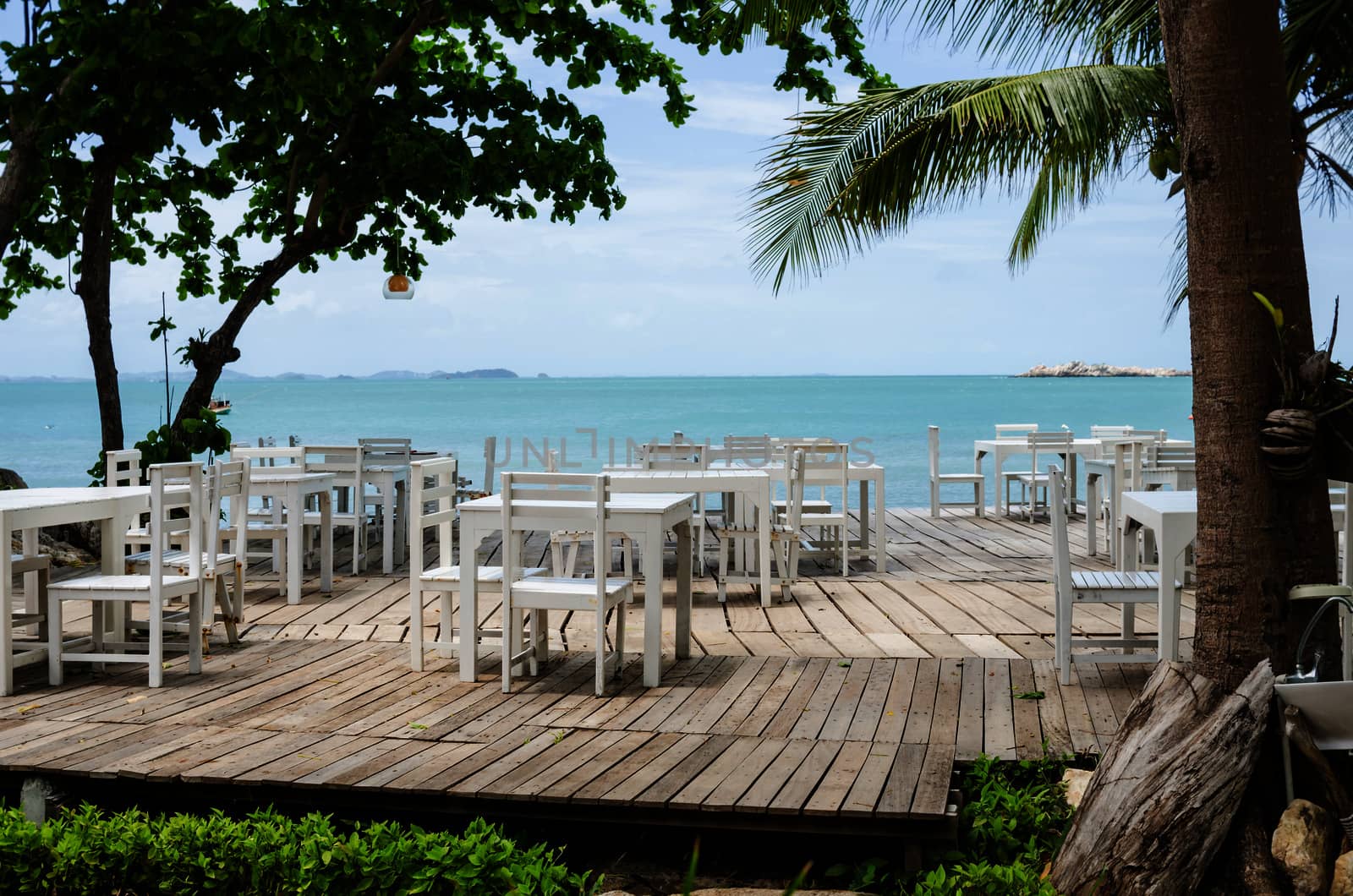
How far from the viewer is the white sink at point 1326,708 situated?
2.84 m

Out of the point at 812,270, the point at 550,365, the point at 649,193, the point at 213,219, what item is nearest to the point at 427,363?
the point at 550,365

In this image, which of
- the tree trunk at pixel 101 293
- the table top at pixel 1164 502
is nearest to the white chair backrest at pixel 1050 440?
the table top at pixel 1164 502

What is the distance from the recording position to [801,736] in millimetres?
3961

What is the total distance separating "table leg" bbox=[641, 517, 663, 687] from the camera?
463cm

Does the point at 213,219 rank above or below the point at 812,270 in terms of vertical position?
above

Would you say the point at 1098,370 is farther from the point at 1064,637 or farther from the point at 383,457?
the point at 1064,637

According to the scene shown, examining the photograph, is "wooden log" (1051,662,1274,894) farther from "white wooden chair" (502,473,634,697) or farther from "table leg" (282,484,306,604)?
"table leg" (282,484,306,604)

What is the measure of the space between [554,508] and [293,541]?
2814 mm

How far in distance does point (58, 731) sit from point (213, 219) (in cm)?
817

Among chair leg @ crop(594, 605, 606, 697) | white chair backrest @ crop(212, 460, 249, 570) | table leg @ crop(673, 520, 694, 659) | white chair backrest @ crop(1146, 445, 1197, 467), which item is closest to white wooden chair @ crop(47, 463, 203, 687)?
white chair backrest @ crop(212, 460, 249, 570)

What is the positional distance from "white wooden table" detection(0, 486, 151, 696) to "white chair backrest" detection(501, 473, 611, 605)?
186cm

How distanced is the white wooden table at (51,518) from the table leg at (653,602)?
241 centimetres

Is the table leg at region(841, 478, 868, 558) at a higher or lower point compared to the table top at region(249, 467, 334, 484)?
lower

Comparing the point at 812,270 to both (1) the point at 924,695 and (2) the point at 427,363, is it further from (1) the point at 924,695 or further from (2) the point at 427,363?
(2) the point at 427,363
